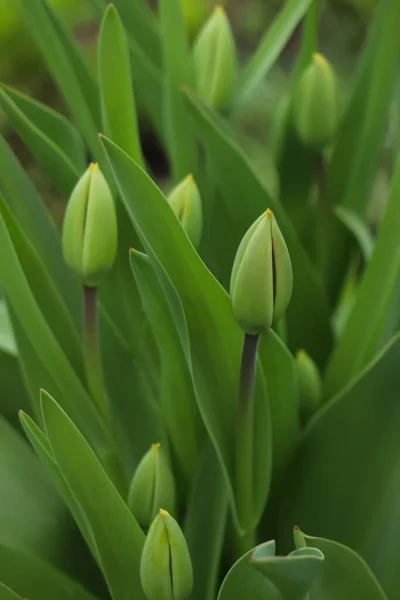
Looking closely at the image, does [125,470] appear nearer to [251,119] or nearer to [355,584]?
[355,584]

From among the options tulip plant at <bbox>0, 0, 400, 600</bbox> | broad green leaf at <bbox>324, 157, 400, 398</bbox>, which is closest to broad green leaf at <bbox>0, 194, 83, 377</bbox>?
tulip plant at <bbox>0, 0, 400, 600</bbox>

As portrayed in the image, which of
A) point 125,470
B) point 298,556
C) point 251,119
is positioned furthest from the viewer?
point 251,119

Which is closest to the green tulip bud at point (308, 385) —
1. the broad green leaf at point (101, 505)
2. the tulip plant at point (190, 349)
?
the tulip plant at point (190, 349)

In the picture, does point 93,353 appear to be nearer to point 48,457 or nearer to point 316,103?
point 48,457

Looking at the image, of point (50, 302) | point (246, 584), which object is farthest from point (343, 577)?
point (50, 302)

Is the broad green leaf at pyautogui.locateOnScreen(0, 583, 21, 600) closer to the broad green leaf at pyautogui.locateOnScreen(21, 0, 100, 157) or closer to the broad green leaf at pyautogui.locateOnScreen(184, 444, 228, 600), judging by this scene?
the broad green leaf at pyautogui.locateOnScreen(184, 444, 228, 600)

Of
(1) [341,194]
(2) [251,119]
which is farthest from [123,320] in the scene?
(2) [251,119]
